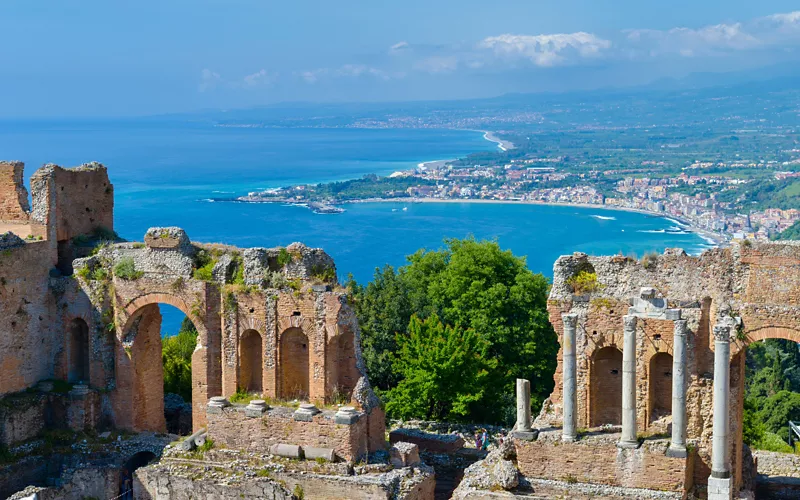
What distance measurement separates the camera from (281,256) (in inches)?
1118

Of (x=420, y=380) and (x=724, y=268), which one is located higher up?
(x=724, y=268)

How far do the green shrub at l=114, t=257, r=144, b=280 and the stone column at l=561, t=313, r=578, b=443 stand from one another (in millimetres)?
11530

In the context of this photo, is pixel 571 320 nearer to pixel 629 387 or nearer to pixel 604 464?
pixel 629 387

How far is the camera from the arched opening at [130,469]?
92.5 feet

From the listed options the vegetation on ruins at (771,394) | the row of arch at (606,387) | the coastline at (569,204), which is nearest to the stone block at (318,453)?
the row of arch at (606,387)

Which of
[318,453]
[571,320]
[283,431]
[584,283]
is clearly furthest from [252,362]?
[584,283]

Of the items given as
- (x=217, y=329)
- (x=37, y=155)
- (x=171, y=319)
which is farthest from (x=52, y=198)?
(x=37, y=155)

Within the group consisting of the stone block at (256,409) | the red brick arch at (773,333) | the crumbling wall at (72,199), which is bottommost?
the stone block at (256,409)

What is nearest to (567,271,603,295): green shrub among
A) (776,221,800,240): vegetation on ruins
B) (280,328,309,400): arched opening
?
(280,328,309,400): arched opening

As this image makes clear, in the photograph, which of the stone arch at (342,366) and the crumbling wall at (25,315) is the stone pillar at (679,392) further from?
the crumbling wall at (25,315)

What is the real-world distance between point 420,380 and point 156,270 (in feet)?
30.8

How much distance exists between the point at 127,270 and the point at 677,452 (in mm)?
14912

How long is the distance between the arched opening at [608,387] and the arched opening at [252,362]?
870 centimetres

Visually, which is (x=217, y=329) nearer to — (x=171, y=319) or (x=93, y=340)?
(x=93, y=340)
